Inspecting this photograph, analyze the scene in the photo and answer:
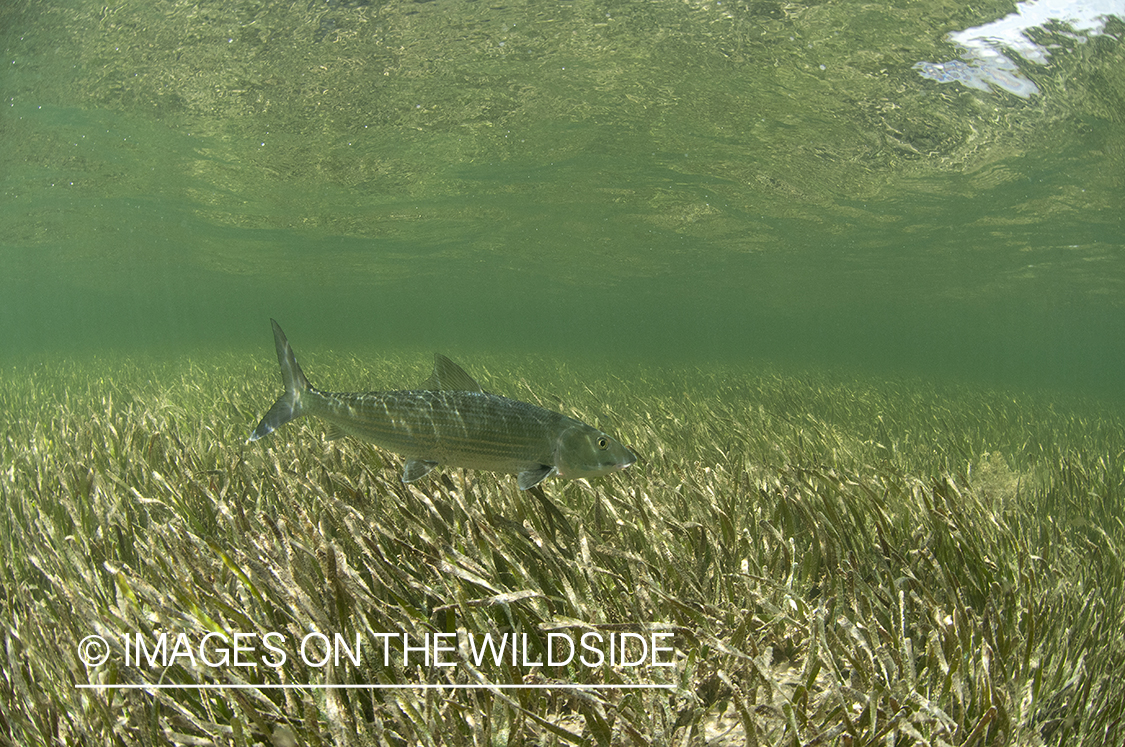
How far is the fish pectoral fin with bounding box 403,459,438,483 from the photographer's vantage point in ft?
10.7

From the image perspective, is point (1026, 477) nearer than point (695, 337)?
Yes

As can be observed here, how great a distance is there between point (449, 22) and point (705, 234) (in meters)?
21.2

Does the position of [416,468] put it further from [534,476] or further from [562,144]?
[562,144]

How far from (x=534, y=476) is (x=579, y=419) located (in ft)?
4.28

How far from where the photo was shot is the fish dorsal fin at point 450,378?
3.40 meters

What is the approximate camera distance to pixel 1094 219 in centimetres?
2286

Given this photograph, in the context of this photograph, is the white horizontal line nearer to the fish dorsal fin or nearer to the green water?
the fish dorsal fin

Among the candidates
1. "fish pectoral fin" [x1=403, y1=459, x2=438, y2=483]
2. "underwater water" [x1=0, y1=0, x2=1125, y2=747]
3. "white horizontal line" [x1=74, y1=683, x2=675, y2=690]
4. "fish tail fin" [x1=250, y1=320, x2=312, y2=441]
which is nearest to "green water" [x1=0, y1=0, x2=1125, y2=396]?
"underwater water" [x1=0, y1=0, x2=1125, y2=747]

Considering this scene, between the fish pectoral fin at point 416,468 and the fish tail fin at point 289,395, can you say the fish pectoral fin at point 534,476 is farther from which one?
the fish tail fin at point 289,395

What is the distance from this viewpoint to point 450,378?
11.4 feet

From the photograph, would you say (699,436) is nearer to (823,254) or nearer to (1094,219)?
(1094,219)

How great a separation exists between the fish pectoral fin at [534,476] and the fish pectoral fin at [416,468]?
583mm

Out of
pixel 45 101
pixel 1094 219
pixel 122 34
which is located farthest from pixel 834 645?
pixel 1094 219

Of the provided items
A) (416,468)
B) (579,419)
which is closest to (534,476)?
(416,468)
